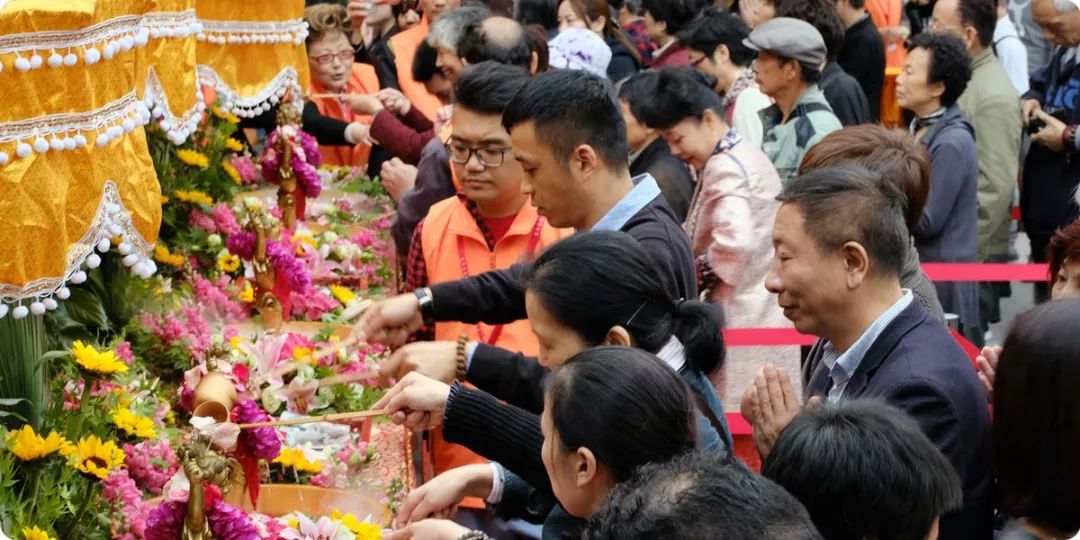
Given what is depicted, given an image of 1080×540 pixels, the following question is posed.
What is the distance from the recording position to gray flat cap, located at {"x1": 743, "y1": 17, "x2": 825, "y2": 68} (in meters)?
5.08

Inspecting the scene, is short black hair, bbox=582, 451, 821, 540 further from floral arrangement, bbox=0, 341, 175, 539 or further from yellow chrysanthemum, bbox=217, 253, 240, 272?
yellow chrysanthemum, bbox=217, 253, 240, 272

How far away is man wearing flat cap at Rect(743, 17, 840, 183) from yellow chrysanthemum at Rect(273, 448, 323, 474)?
253cm

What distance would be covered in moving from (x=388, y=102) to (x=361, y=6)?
6.83 feet

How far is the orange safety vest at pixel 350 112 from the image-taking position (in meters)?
6.27

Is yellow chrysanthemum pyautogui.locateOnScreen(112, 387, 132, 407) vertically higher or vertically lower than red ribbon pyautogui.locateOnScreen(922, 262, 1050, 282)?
higher

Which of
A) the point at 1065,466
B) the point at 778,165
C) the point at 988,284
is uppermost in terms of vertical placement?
the point at 1065,466

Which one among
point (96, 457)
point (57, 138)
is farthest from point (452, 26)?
point (57, 138)

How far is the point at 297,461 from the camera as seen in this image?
2912 millimetres

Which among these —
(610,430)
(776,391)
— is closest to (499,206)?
(776,391)

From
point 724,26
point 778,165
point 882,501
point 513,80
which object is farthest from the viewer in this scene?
point 724,26

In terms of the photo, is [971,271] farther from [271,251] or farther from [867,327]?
[867,327]

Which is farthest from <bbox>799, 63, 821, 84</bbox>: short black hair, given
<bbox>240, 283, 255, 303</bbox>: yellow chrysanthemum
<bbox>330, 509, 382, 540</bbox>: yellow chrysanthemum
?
<bbox>330, 509, 382, 540</bbox>: yellow chrysanthemum

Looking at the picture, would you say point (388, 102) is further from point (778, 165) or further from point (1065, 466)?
point (1065, 466)

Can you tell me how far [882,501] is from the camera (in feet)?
5.72
